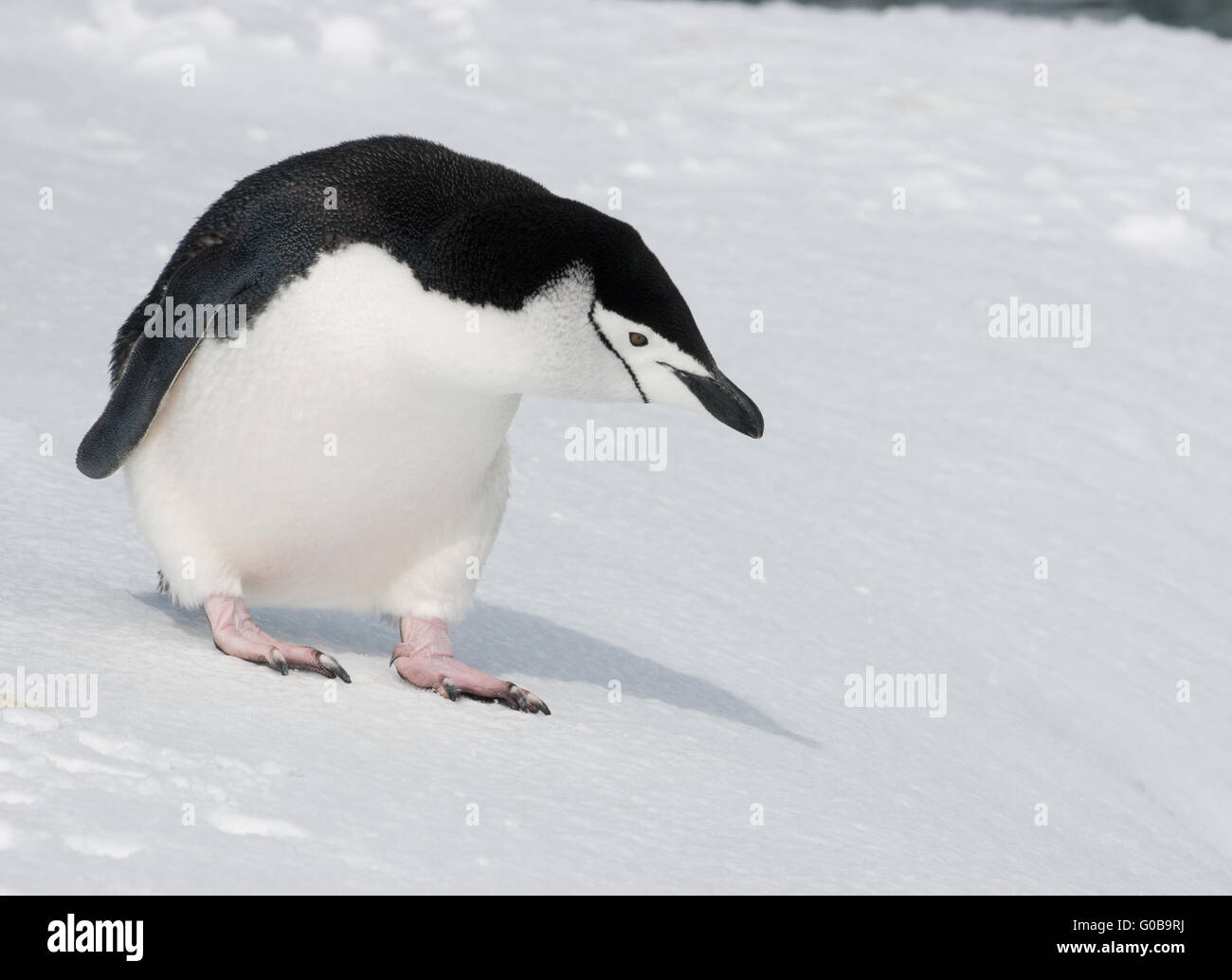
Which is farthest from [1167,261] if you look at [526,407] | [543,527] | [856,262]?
[543,527]

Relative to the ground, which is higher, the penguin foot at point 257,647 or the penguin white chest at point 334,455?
the penguin white chest at point 334,455

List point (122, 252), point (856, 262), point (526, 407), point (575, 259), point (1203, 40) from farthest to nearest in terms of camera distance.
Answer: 1. point (1203, 40)
2. point (856, 262)
3. point (122, 252)
4. point (526, 407)
5. point (575, 259)

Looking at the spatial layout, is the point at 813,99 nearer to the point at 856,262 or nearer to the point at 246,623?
the point at 856,262

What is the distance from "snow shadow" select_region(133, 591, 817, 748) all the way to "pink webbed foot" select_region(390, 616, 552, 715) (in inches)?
4.3

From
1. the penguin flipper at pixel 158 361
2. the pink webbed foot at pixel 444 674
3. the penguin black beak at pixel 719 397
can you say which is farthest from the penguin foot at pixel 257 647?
the penguin black beak at pixel 719 397

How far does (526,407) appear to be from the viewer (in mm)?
3971

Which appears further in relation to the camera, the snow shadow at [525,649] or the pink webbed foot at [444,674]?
the snow shadow at [525,649]

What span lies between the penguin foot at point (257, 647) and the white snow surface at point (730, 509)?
0.11 feet

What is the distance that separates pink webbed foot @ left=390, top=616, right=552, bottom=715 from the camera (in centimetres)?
221

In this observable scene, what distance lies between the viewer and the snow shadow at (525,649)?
8.00 feet

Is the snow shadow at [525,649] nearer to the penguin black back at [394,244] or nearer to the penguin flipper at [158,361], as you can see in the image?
the penguin flipper at [158,361]

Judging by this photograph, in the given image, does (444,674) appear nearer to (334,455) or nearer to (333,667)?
(333,667)

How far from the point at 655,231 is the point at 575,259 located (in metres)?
3.43

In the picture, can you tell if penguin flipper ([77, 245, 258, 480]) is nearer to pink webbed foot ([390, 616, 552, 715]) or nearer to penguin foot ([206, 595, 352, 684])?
penguin foot ([206, 595, 352, 684])
